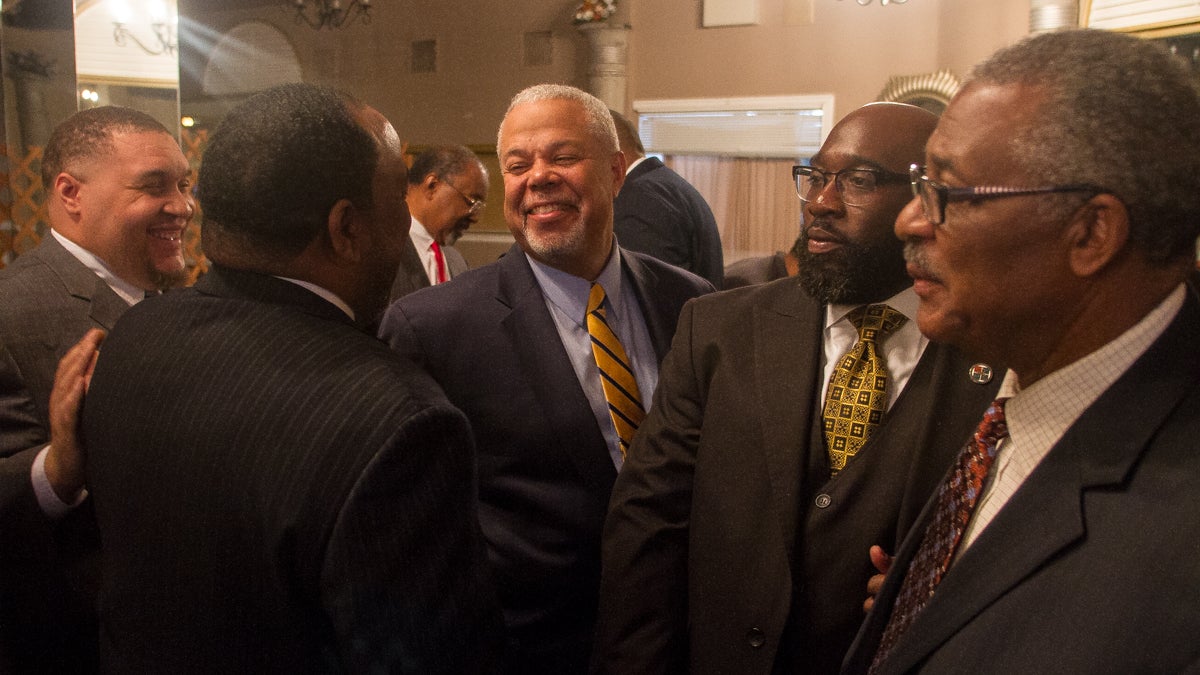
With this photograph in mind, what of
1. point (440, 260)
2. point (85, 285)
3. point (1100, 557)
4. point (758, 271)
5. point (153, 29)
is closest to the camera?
point (1100, 557)

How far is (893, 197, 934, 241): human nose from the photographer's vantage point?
1084mm

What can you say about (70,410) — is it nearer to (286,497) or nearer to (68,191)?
(286,497)

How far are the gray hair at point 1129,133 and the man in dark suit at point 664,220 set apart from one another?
231 cm

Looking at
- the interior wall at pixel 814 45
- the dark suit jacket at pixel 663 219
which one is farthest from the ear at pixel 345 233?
the interior wall at pixel 814 45

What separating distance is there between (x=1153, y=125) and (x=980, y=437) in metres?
0.40

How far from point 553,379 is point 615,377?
144mm

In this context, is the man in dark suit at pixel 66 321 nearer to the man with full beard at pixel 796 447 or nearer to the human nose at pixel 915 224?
the man with full beard at pixel 796 447

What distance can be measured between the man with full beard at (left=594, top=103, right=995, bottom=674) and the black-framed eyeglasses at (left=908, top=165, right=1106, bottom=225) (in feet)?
1.30

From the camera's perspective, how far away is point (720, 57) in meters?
7.32

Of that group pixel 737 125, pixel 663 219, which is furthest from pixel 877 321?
pixel 737 125

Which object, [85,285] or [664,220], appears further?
[664,220]

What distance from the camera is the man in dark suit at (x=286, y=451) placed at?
3.41 feet

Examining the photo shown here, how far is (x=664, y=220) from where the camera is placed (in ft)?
10.6

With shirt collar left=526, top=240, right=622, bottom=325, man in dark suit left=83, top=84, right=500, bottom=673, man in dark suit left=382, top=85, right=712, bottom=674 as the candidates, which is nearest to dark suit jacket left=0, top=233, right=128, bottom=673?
man in dark suit left=83, top=84, right=500, bottom=673
